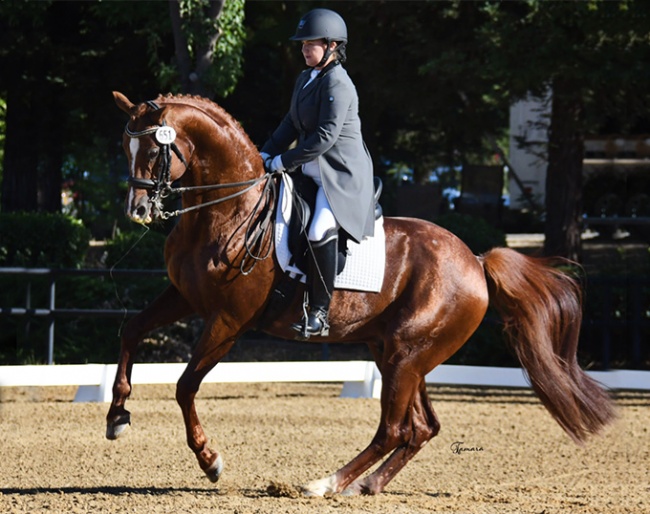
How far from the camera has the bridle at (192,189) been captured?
18.9 feet

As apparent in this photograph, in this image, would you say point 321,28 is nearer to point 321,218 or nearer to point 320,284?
point 321,218

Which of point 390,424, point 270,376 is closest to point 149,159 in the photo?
point 390,424

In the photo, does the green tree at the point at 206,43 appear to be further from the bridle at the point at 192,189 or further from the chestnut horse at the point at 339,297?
the bridle at the point at 192,189

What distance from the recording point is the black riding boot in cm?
623

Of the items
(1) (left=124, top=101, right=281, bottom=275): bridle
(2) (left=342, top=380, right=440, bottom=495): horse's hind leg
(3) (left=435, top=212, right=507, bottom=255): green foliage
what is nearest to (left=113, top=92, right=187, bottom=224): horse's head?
(1) (left=124, top=101, right=281, bottom=275): bridle

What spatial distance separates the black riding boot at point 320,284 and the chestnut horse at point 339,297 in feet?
0.44

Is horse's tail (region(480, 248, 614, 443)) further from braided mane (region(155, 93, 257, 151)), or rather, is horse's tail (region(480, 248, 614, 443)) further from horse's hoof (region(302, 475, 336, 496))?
braided mane (region(155, 93, 257, 151))

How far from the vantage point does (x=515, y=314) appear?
707 cm

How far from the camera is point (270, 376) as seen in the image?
10.7 metres

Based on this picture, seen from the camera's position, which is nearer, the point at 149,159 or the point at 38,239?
the point at 149,159

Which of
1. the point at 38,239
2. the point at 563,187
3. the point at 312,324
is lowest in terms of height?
A: the point at 38,239

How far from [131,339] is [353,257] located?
→ 4.65ft

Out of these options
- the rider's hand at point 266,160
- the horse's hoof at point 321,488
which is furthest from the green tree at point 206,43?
the horse's hoof at point 321,488
